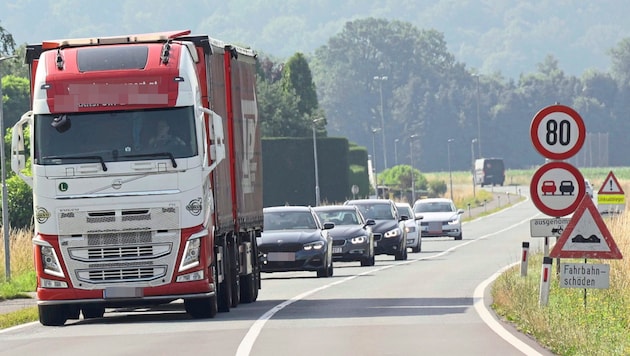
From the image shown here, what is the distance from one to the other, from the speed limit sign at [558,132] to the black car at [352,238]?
17454 mm

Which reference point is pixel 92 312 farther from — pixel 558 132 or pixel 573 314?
pixel 573 314

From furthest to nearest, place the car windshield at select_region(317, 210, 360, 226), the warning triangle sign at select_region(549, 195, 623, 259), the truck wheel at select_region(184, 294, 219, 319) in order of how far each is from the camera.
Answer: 1. the car windshield at select_region(317, 210, 360, 226)
2. the truck wheel at select_region(184, 294, 219, 319)
3. the warning triangle sign at select_region(549, 195, 623, 259)

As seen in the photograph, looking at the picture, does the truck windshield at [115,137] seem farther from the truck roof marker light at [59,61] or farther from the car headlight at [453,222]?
the car headlight at [453,222]

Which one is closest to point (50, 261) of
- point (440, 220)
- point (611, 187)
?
point (611, 187)

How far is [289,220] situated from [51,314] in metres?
12.1

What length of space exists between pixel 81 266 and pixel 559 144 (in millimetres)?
6062

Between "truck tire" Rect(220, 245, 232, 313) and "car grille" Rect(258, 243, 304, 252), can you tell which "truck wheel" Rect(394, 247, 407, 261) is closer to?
"car grille" Rect(258, 243, 304, 252)

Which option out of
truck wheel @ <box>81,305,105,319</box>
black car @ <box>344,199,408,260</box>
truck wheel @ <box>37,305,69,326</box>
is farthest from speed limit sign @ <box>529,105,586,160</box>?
black car @ <box>344,199,408,260</box>

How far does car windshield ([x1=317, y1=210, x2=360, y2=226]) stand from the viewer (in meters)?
40.0

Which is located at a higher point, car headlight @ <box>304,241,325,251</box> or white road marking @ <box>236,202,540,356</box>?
car headlight @ <box>304,241,325,251</box>

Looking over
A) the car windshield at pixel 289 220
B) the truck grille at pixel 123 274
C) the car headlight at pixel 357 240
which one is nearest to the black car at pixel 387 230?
the car headlight at pixel 357 240

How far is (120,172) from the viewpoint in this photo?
70.1ft

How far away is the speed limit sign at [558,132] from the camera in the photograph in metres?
21.3

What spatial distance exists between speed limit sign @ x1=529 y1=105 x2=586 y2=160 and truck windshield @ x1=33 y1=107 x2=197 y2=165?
13.8ft
